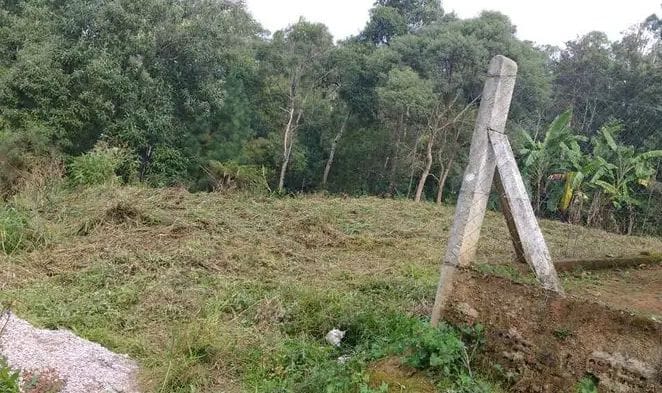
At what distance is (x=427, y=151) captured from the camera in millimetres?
16812

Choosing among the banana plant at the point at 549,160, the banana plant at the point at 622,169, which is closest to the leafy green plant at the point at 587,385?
the banana plant at the point at 549,160

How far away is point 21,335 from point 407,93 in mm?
13530

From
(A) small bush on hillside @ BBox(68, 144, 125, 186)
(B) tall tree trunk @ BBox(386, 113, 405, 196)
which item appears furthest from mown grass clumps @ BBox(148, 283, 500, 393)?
(B) tall tree trunk @ BBox(386, 113, 405, 196)

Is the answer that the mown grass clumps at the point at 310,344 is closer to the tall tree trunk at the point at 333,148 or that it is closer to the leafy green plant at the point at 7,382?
the leafy green plant at the point at 7,382

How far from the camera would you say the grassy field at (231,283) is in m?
3.71

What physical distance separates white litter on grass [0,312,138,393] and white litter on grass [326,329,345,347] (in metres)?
Answer: 1.42

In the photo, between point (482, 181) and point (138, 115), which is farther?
point (138, 115)

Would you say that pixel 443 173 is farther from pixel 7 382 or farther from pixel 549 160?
pixel 7 382

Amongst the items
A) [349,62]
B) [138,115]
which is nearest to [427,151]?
[349,62]

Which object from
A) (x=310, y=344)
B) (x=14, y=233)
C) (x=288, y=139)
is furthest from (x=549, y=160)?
(x=288, y=139)

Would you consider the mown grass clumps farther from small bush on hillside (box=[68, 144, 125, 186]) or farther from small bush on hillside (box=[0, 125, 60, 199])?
small bush on hillside (box=[68, 144, 125, 186])

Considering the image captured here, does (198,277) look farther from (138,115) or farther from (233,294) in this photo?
(138,115)

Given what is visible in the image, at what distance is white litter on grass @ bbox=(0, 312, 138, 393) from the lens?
3312mm

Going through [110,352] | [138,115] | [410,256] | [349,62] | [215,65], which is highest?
[349,62]
